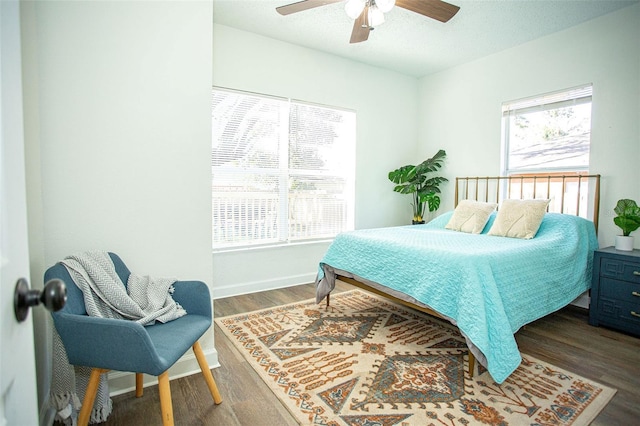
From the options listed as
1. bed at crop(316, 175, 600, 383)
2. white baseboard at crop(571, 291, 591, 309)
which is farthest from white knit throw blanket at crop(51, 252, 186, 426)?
white baseboard at crop(571, 291, 591, 309)

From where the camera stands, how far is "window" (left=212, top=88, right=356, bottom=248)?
3520 mm

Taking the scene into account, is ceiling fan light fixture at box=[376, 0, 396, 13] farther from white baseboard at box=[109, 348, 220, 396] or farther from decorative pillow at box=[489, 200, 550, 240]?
white baseboard at box=[109, 348, 220, 396]

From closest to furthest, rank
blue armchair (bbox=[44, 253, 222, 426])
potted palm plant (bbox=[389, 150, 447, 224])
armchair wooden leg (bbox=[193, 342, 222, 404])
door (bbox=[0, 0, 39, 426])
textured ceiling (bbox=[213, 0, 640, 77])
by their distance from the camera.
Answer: door (bbox=[0, 0, 39, 426])
blue armchair (bbox=[44, 253, 222, 426])
armchair wooden leg (bbox=[193, 342, 222, 404])
textured ceiling (bbox=[213, 0, 640, 77])
potted palm plant (bbox=[389, 150, 447, 224])

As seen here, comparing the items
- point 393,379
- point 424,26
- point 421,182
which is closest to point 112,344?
point 393,379

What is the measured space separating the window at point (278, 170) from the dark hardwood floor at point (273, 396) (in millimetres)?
1129

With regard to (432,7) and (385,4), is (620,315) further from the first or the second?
(385,4)

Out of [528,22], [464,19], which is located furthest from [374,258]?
[528,22]

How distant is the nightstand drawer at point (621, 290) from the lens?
101 inches

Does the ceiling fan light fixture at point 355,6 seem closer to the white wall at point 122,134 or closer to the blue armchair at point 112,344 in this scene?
the white wall at point 122,134

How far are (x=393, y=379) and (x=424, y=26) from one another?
3137 mm

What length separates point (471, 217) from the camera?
11.6 feet

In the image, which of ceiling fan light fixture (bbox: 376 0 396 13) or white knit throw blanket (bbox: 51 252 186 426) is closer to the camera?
white knit throw blanket (bbox: 51 252 186 426)

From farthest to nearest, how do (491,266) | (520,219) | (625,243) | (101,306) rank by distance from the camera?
(520,219), (625,243), (491,266), (101,306)

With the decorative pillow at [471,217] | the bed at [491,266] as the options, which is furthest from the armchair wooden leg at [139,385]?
the decorative pillow at [471,217]
